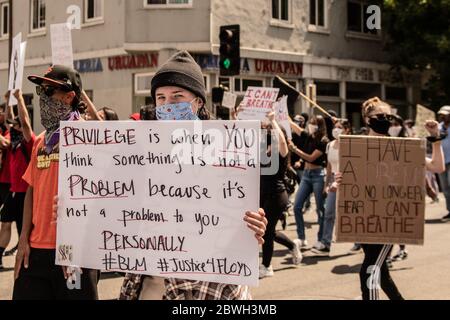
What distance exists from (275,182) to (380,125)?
2.29 m

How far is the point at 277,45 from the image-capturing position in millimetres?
21062

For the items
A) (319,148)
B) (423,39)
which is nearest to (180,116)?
(319,148)

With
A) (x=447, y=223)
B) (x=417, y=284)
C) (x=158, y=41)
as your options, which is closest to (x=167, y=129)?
(x=417, y=284)

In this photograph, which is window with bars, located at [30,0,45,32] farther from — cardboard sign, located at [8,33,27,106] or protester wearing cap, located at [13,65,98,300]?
protester wearing cap, located at [13,65,98,300]

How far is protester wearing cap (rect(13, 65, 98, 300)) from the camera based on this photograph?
365 cm

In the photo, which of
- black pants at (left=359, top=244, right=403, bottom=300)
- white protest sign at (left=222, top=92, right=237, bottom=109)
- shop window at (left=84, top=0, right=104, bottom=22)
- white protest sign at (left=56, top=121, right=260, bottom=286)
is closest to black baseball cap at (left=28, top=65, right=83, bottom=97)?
white protest sign at (left=56, top=121, right=260, bottom=286)

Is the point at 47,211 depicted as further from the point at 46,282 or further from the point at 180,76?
the point at 180,76

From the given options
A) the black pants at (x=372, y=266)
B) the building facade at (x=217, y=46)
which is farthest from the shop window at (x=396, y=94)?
the black pants at (x=372, y=266)

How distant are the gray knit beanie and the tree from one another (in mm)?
19580

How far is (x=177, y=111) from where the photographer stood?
2949 millimetres

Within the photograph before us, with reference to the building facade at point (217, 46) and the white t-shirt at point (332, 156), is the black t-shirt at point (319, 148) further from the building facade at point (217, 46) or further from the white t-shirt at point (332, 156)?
the building facade at point (217, 46)

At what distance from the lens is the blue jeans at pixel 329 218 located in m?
8.84

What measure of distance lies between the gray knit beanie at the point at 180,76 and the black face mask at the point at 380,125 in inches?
110
